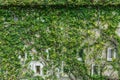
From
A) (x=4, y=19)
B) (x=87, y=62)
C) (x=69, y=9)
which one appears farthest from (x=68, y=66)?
(x=4, y=19)

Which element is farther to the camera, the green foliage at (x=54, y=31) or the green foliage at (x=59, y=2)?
the green foliage at (x=54, y=31)

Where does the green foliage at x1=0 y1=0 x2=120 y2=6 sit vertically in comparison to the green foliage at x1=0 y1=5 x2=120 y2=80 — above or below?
above

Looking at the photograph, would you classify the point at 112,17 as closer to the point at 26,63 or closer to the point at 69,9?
the point at 69,9

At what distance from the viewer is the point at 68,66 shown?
25.0 ft

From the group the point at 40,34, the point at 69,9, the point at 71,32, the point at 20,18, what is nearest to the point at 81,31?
the point at 71,32

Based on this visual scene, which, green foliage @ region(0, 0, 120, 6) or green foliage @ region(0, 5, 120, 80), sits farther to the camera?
green foliage @ region(0, 5, 120, 80)

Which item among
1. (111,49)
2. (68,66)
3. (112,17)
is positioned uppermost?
(112,17)

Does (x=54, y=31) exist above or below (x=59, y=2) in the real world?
below

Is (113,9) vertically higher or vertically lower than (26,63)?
higher

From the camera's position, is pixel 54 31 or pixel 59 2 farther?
pixel 54 31

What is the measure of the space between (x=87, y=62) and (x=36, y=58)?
5.26ft

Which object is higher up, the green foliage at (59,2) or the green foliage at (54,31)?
the green foliage at (59,2)

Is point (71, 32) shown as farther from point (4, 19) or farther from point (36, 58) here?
point (4, 19)

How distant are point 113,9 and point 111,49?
125 centimetres
